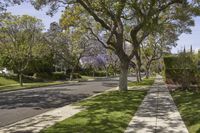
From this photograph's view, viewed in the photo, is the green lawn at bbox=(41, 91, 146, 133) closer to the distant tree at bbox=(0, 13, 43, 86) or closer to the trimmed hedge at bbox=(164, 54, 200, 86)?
the trimmed hedge at bbox=(164, 54, 200, 86)

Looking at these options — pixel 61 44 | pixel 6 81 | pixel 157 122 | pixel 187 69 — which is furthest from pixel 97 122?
pixel 61 44

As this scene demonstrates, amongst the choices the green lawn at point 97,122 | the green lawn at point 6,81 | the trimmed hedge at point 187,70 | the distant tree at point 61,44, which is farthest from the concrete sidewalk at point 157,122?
the distant tree at point 61,44

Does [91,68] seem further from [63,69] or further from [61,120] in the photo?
[61,120]

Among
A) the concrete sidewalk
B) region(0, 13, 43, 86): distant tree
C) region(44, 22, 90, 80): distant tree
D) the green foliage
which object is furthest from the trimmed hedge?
region(44, 22, 90, 80): distant tree

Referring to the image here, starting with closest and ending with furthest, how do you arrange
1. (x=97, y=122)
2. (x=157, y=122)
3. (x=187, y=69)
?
(x=157, y=122) → (x=97, y=122) → (x=187, y=69)

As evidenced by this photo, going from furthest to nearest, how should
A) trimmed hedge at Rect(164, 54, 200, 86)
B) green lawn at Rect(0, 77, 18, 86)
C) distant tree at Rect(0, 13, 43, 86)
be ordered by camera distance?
1. green lawn at Rect(0, 77, 18, 86)
2. distant tree at Rect(0, 13, 43, 86)
3. trimmed hedge at Rect(164, 54, 200, 86)

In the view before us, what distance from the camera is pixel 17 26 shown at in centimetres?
4641

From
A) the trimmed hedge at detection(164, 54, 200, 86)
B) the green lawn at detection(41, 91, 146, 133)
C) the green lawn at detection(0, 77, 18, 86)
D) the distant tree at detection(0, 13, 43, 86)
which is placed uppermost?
the distant tree at detection(0, 13, 43, 86)

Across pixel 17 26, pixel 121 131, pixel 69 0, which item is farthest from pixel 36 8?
pixel 17 26

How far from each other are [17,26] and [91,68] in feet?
169

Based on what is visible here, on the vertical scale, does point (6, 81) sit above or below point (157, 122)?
above

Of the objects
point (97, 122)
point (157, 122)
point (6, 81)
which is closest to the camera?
point (157, 122)

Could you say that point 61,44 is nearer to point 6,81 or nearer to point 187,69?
point 6,81

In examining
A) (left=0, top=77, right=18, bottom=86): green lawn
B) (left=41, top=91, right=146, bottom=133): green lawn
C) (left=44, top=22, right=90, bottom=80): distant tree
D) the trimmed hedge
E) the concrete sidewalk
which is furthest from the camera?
(left=44, top=22, right=90, bottom=80): distant tree
